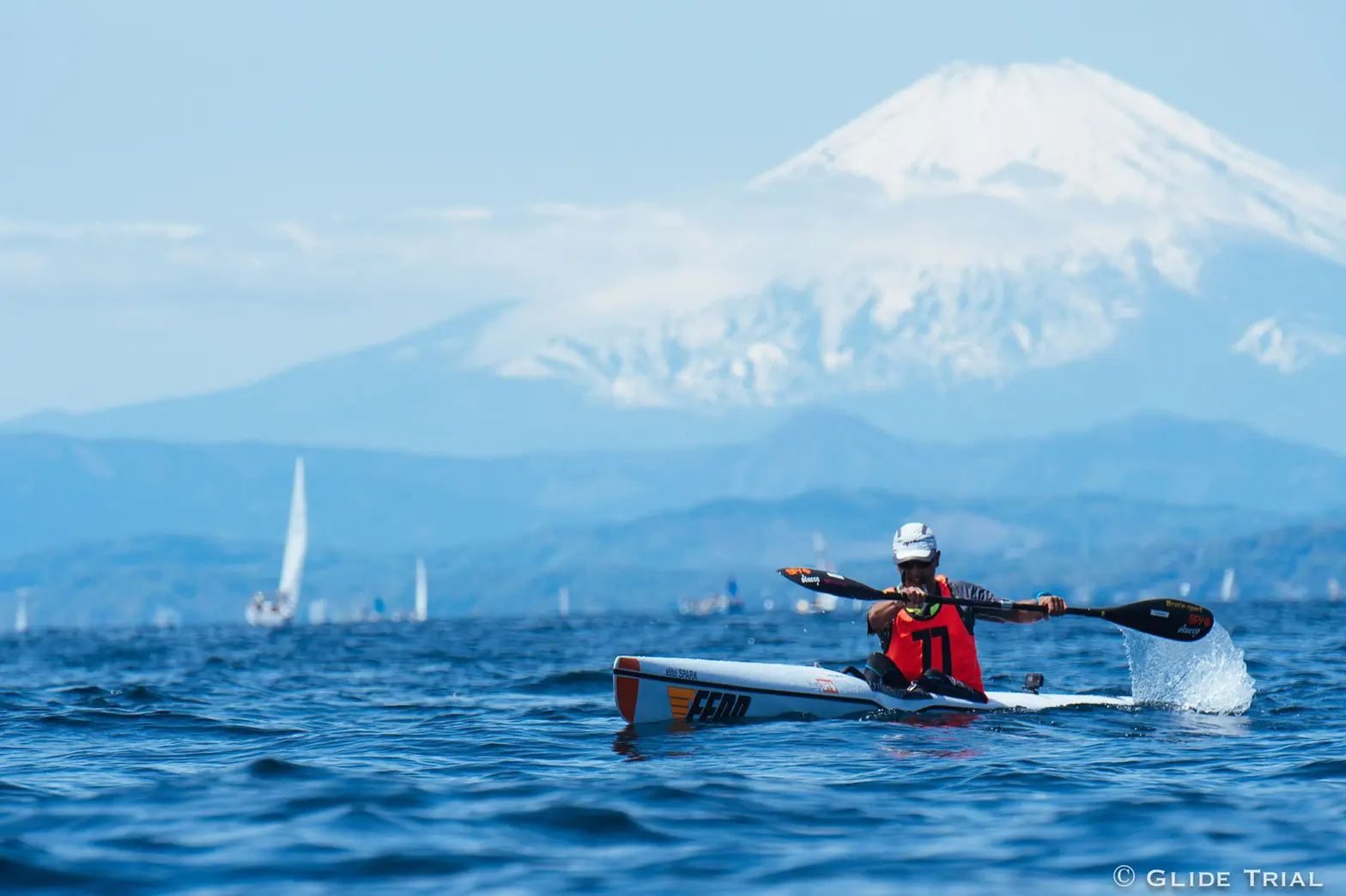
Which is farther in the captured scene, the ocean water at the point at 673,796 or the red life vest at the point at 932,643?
the red life vest at the point at 932,643

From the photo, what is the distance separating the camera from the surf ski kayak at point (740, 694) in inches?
774

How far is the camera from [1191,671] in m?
22.6

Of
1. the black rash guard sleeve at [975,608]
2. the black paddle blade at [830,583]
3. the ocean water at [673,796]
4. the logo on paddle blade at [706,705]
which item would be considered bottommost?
the ocean water at [673,796]

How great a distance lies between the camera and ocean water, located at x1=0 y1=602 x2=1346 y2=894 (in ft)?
38.3

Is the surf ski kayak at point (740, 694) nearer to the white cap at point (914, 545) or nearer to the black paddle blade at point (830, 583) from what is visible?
the black paddle blade at point (830, 583)

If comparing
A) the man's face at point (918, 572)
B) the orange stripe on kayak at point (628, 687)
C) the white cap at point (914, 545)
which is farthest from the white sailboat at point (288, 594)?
the man's face at point (918, 572)

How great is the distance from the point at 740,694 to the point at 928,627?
220 cm

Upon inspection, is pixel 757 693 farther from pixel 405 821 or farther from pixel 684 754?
pixel 405 821

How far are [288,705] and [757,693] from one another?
9062 mm

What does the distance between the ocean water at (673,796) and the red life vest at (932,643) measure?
2.30 feet

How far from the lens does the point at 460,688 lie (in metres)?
30.3

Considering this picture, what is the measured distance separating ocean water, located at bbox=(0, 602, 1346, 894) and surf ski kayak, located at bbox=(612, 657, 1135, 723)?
37 cm

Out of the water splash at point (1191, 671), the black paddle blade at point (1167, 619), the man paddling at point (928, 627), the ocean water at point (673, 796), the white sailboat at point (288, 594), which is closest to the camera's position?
the ocean water at point (673, 796)

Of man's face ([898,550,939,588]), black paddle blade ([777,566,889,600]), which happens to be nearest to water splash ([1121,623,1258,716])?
black paddle blade ([777,566,889,600])
